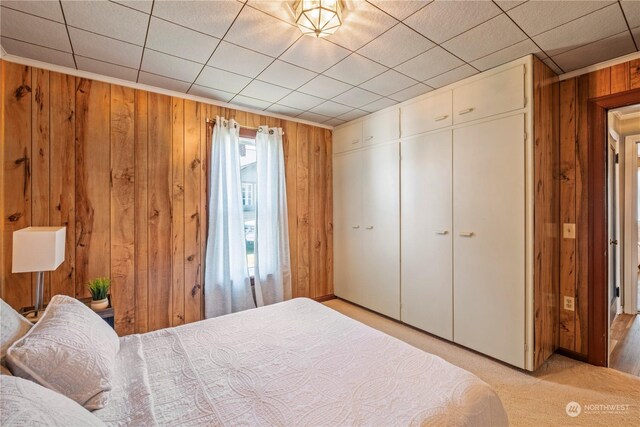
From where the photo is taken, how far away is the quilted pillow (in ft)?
3.37

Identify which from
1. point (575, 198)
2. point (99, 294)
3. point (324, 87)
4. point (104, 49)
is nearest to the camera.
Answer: point (104, 49)

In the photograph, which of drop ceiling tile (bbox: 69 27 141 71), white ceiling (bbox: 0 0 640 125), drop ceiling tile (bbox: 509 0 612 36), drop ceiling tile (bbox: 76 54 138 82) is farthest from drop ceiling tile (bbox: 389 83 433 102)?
drop ceiling tile (bbox: 76 54 138 82)

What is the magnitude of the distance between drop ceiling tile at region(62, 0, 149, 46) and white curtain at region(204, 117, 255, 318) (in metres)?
1.22

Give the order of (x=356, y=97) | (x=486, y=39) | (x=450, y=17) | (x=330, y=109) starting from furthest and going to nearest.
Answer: (x=330, y=109)
(x=356, y=97)
(x=486, y=39)
(x=450, y=17)

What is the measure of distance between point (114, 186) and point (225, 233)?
1059 millimetres

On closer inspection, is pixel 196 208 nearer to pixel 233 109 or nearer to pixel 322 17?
pixel 233 109

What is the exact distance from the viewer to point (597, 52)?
6.92 feet

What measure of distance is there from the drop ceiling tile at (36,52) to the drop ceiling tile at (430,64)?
255 centimetres

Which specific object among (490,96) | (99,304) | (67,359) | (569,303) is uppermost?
(490,96)

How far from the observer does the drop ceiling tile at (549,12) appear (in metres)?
1.61

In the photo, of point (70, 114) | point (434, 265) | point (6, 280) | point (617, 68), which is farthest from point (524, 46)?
point (6, 280)

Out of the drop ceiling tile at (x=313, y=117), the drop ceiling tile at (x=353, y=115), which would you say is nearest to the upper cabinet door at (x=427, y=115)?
the drop ceiling tile at (x=353, y=115)

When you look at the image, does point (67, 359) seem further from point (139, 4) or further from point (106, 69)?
point (106, 69)

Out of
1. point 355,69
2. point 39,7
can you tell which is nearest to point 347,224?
point 355,69
